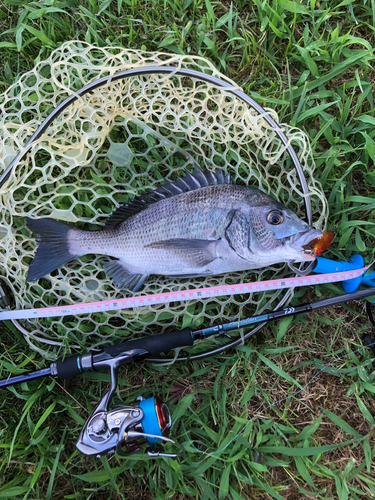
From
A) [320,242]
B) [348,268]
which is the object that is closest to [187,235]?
[320,242]

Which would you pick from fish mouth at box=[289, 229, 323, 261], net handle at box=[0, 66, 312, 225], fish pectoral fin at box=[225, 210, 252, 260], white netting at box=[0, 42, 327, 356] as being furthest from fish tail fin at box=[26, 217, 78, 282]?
fish mouth at box=[289, 229, 323, 261]

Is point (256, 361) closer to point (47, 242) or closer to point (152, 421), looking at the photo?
point (152, 421)

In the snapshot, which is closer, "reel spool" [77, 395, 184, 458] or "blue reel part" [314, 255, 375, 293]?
"reel spool" [77, 395, 184, 458]

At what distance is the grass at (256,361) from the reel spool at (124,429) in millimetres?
354

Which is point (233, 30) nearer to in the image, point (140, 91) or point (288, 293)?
point (140, 91)

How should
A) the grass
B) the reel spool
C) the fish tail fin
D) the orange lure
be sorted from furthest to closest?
the fish tail fin
the grass
the orange lure
the reel spool

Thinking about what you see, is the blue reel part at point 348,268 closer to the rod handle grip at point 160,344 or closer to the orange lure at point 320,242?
the orange lure at point 320,242

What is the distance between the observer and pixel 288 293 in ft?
8.13

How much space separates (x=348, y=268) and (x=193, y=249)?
3.60 ft

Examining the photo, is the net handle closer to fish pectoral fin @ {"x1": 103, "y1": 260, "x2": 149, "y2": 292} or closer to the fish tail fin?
the fish tail fin

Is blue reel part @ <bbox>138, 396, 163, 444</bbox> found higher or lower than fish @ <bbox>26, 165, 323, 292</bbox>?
lower

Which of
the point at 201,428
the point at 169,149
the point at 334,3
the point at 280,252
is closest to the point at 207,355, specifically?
the point at 201,428

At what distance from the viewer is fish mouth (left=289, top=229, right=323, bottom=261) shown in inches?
85.6

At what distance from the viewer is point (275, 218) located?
2283mm
